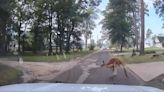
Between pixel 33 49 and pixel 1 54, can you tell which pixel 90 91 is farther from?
pixel 33 49

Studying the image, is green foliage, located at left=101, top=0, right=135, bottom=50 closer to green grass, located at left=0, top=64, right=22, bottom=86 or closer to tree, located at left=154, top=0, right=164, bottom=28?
tree, located at left=154, top=0, right=164, bottom=28

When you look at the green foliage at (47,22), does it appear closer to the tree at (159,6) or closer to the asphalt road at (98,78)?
the tree at (159,6)

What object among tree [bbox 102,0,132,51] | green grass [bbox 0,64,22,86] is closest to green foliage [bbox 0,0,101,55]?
tree [bbox 102,0,132,51]

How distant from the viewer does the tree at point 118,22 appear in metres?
104

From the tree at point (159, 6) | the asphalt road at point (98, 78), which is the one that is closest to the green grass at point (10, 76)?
the asphalt road at point (98, 78)

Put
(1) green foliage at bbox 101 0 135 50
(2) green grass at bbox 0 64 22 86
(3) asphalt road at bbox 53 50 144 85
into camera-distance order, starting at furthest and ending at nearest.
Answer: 1. (1) green foliage at bbox 101 0 135 50
2. (2) green grass at bbox 0 64 22 86
3. (3) asphalt road at bbox 53 50 144 85

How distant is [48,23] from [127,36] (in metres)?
27.9

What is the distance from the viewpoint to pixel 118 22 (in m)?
106

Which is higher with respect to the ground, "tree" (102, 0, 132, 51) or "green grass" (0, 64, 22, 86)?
"tree" (102, 0, 132, 51)

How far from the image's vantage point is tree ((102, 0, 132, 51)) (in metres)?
104

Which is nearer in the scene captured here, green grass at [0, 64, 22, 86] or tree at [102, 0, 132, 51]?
green grass at [0, 64, 22, 86]

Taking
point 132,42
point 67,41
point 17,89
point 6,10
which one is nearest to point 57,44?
point 67,41

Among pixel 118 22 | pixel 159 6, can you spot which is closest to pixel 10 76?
pixel 159 6

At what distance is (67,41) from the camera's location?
306ft
